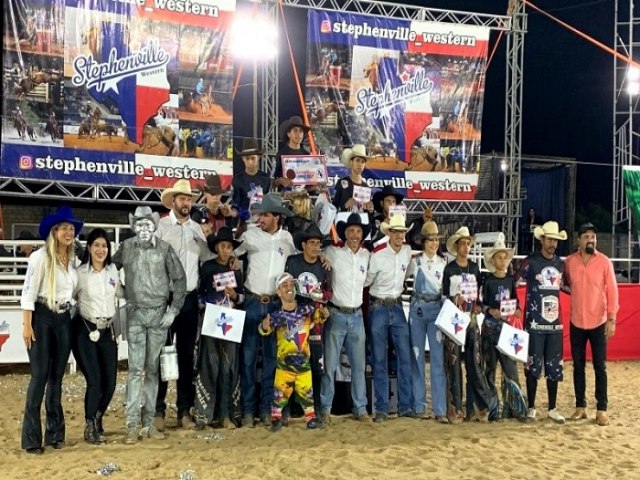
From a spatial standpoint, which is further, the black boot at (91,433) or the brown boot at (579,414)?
the brown boot at (579,414)

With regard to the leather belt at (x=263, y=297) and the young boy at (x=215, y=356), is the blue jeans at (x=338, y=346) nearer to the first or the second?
the leather belt at (x=263, y=297)

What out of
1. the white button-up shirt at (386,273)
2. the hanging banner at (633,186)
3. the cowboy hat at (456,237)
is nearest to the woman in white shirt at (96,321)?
the white button-up shirt at (386,273)

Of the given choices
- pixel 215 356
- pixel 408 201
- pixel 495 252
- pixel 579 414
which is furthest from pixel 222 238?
pixel 408 201

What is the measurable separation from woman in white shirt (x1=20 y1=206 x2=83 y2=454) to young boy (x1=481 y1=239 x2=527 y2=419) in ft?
11.1

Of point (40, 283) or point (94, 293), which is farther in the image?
point (94, 293)

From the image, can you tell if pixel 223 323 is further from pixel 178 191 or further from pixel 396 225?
pixel 396 225

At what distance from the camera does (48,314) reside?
14.8 feet

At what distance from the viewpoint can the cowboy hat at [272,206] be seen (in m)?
5.29

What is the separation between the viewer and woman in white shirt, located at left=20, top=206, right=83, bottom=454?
14.7 ft

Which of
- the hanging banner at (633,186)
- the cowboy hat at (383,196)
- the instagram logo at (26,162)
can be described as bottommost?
the cowboy hat at (383,196)

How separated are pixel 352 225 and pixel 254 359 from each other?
1378 mm

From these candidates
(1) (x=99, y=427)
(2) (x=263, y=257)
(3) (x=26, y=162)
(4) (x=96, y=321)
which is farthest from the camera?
(3) (x=26, y=162)

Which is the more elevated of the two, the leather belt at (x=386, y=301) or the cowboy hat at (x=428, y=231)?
the cowboy hat at (x=428, y=231)

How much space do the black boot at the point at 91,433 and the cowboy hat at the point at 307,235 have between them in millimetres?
2085
